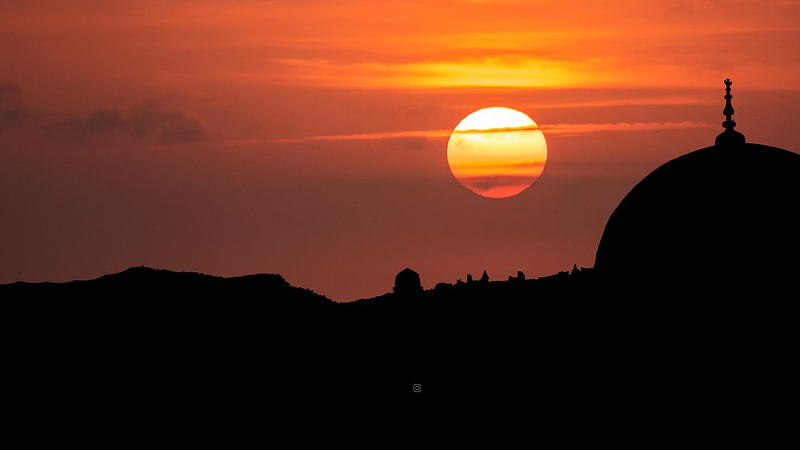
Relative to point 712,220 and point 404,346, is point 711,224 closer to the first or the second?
point 712,220

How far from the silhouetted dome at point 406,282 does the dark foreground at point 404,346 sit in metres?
0.93

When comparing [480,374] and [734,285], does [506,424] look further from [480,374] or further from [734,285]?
[734,285]

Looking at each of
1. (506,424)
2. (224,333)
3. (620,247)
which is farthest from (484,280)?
(620,247)

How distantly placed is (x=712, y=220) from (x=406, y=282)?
2335 centimetres

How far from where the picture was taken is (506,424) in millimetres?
45531

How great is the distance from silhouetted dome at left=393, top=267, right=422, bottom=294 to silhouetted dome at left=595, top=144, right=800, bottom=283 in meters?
20.6

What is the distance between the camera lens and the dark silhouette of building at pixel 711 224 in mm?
33844

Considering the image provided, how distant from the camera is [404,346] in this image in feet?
187

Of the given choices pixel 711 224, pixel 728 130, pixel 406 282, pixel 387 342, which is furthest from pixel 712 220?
pixel 387 342

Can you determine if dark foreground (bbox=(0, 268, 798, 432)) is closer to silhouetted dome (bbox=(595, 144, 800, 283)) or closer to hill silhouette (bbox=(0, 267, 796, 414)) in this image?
hill silhouette (bbox=(0, 267, 796, 414))

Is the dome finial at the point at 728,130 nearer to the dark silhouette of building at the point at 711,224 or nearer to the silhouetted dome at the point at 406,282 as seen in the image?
the dark silhouette of building at the point at 711,224

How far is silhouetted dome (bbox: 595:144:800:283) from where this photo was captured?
111 feet

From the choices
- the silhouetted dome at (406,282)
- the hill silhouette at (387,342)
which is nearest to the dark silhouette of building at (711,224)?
the hill silhouette at (387,342)

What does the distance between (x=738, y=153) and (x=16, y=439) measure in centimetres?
3648
